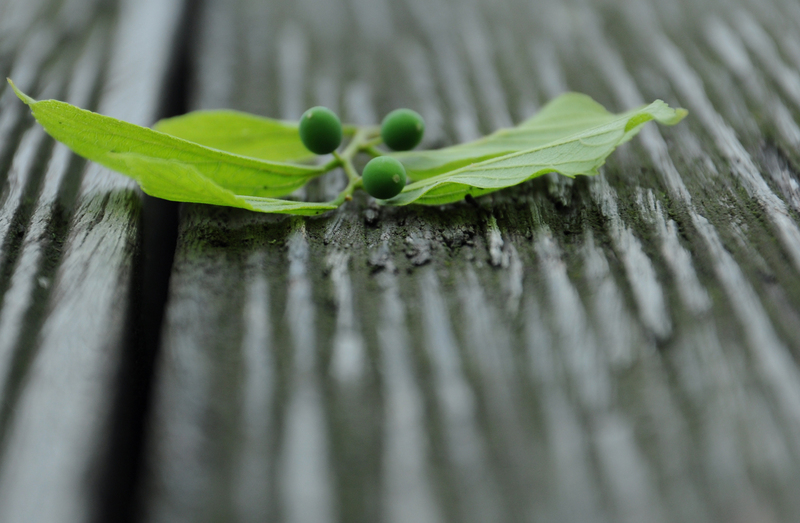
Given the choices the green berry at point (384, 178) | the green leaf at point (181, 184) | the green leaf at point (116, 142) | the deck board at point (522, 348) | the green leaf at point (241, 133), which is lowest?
the deck board at point (522, 348)

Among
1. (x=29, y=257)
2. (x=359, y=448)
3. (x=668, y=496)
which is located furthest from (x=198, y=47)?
(x=668, y=496)

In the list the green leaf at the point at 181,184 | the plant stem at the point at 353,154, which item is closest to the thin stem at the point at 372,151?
the plant stem at the point at 353,154

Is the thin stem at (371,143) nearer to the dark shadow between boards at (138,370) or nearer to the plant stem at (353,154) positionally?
the plant stem at (353,154)

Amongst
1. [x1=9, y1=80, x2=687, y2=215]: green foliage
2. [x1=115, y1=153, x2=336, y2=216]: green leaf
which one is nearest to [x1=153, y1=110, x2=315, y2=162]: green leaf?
[x1=9, y1=80, x2=687, y2=215]: green foliage

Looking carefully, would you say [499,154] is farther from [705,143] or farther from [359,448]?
[359,448]

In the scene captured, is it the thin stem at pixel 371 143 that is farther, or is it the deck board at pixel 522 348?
the thin stem at pixel 371 143

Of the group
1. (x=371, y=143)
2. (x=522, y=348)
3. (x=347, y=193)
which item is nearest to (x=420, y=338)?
(x=522, y=348)

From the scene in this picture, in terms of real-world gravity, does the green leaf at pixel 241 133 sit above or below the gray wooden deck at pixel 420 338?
above
